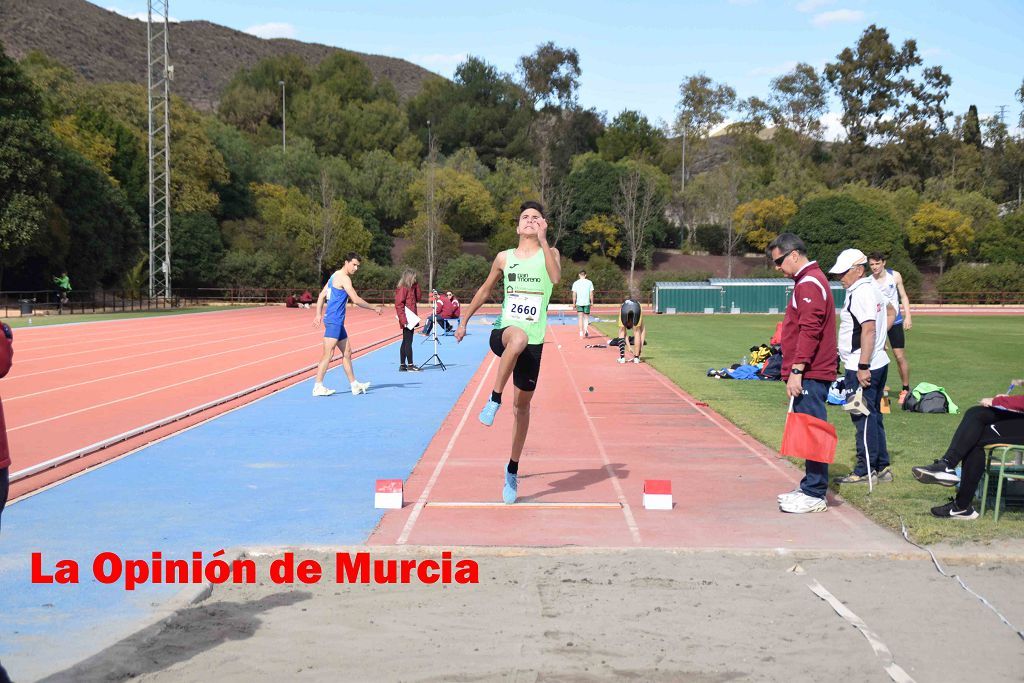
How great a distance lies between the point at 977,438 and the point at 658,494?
91.6 inches

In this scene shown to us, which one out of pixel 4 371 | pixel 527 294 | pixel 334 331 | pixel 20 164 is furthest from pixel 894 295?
pixel 20 164

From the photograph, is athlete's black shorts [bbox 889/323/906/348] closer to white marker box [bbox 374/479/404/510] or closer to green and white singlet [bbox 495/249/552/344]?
green and white singlet [bbox 495/249/552/344]

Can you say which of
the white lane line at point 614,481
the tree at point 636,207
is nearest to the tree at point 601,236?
the tree at point 636,207

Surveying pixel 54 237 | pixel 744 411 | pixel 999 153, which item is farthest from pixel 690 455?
pixel 999 153

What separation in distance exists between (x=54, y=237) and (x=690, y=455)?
45003mm

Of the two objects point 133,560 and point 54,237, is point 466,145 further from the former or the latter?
point 133,560

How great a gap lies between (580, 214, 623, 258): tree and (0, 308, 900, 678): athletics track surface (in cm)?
7121

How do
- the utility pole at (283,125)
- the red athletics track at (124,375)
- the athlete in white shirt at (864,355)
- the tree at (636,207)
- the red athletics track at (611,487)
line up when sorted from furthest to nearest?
the utility pole at (283,125) < the tree at (636,207) < the red athletics track at (124,375) < the athlete in white shirt at (864,355) < the red athletics track at (611,487)

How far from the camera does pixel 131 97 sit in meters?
72.5

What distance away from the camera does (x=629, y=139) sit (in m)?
108

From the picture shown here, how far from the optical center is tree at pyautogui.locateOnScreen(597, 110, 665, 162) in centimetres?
10681

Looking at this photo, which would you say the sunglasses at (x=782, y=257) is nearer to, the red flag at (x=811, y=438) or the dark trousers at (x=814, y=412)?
the dark trousers at (x=814, y=412)

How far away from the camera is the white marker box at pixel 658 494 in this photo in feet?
25.3

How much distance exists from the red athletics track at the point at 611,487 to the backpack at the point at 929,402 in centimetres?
181
